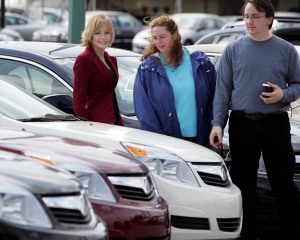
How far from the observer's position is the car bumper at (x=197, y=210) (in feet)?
18.1

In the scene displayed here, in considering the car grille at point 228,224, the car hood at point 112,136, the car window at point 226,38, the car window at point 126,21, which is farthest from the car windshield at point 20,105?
the car window at point 126,21

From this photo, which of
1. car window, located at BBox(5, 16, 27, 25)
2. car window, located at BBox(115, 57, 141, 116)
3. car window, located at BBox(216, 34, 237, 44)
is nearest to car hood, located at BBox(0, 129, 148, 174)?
car window, located at BBox(115, 57, 141, 116)

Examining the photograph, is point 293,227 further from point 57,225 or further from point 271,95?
point 57,225

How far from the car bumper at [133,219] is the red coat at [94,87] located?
6.67ft

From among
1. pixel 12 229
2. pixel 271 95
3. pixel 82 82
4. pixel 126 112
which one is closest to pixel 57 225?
pixel 12 229

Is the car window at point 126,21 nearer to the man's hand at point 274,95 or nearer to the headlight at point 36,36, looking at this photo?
the headlight at point 36,36

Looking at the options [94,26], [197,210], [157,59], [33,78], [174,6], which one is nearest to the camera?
[197,210]

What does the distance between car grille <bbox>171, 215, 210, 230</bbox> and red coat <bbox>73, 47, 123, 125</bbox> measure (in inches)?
57.8

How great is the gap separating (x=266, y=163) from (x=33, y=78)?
2.28 metres

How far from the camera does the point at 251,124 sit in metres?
6.10

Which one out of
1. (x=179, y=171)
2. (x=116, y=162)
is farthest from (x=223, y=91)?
(x=116, y=162)

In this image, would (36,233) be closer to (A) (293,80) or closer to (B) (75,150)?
(B) (75,150)

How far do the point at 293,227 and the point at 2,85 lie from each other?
7.84 feet

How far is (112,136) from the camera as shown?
5766 millimetres
